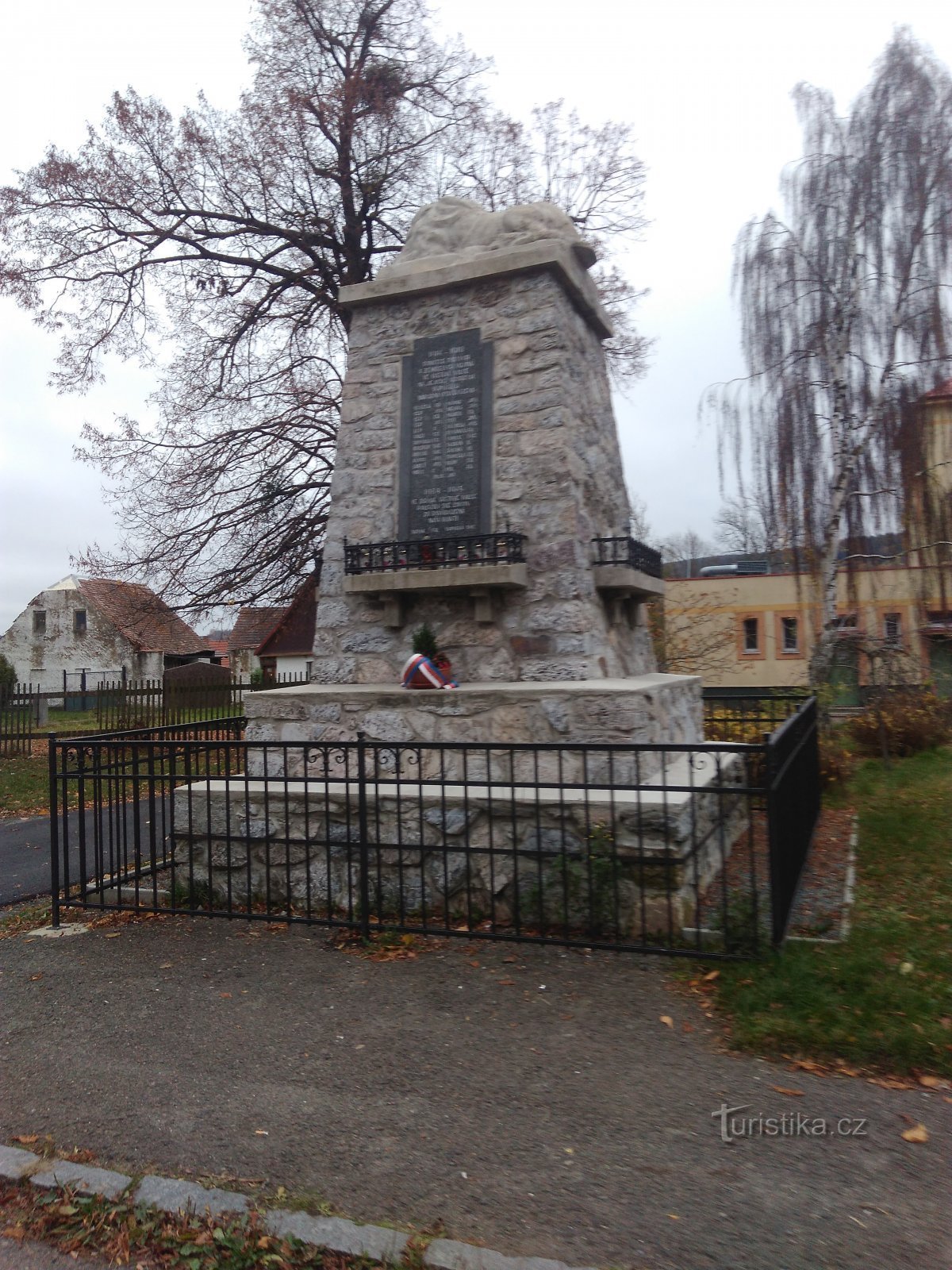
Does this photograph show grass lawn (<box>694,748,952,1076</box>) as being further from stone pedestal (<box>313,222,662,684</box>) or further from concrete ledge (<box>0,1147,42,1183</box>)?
concrete ledge (<box>0,1147,42,1183</box>)

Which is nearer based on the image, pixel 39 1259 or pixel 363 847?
pixel 39 1259

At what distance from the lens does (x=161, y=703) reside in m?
15.3

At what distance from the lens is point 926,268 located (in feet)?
41.3

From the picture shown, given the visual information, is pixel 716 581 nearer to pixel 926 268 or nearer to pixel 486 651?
pixel 926 268

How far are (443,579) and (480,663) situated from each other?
67 centimetres

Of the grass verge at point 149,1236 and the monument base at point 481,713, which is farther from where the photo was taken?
the monument base at point 481,713

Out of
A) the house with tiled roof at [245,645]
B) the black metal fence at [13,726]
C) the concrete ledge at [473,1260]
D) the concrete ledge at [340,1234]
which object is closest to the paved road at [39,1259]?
the concrete ledge at [340,1234]

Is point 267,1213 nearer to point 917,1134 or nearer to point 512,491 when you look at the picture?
→ point 917,1134

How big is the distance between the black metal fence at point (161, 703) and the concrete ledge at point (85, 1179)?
41.0 ft

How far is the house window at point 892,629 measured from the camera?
10.8 m

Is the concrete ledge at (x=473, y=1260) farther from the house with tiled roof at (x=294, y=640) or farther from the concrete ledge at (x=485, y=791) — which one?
the house with tiled roof at (x=294, y=640)

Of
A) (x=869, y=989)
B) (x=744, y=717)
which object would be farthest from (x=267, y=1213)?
(x=744, y=717)

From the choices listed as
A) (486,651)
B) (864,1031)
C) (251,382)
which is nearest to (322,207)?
(251,382)

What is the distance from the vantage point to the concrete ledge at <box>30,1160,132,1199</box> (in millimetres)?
2553
